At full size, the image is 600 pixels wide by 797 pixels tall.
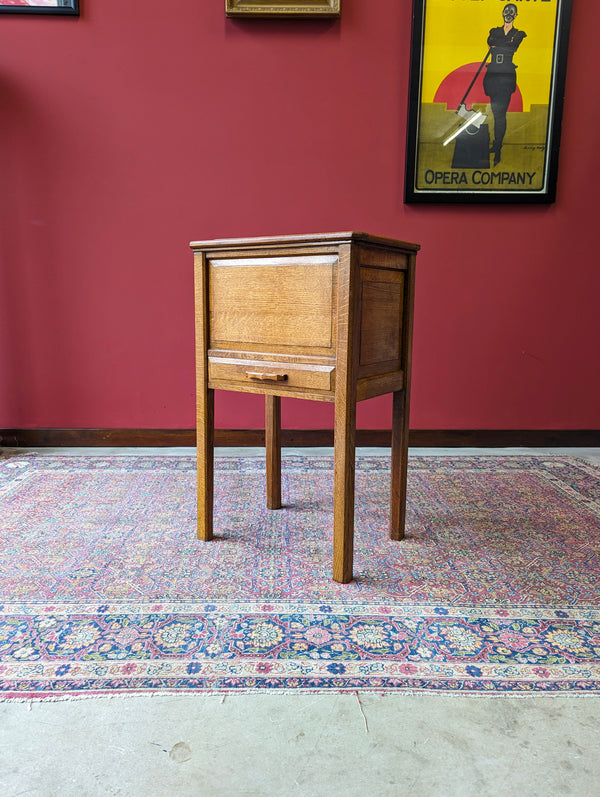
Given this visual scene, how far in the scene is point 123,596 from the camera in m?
1.41

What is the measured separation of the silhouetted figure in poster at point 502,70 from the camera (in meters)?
2.59

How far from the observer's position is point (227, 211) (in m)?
2.73

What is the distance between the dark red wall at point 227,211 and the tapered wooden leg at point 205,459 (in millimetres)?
1107

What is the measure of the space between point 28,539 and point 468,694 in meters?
1.32

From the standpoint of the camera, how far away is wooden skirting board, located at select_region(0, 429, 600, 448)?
2.82 metres

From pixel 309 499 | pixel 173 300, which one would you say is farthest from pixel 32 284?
pixel 309 499

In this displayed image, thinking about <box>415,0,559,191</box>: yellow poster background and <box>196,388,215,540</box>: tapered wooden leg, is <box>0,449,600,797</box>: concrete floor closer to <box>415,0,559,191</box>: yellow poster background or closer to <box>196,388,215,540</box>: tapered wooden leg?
<box>196,388,215,540</box>: tapered wooden leg

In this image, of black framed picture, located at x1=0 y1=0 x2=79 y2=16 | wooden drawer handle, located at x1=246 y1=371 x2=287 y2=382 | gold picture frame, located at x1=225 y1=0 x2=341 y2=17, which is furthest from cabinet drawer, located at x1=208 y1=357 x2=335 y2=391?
black framed picture, located at x1=0 y1=0 x2=79 y2=16

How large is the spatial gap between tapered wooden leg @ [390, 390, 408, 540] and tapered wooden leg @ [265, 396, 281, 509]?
42 centimetres

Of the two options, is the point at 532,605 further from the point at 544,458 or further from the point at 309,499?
the point at 544,458

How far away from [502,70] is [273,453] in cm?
207

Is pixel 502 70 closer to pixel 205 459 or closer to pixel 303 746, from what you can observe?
pixel 205 459

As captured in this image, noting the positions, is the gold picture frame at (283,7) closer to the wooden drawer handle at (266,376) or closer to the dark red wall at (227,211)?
the dark red wall at (227,211)

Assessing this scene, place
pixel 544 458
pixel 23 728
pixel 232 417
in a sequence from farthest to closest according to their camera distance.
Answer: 1. pixel 232 417
2. pixel 544 458
3. pixel 23 728
